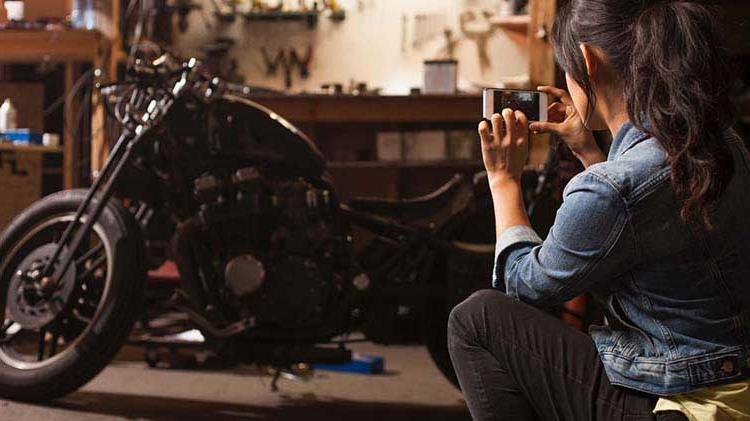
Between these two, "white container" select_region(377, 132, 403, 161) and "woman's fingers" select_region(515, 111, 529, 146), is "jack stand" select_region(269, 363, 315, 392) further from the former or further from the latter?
"white container" select_region(377, 132, 403, 161)

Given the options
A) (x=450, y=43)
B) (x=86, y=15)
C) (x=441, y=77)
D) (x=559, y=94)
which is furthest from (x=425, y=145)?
(x=559, y=94)

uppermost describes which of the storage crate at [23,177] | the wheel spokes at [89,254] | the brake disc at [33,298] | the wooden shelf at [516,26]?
the wooden shelf at [516,26]

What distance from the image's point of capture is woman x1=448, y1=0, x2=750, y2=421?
3.52ft

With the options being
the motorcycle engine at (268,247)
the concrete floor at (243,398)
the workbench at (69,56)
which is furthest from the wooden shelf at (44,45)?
the concrete floor at (243,398)

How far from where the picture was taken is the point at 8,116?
199 centimetres

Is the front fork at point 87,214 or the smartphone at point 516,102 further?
the front fork at point 87,214

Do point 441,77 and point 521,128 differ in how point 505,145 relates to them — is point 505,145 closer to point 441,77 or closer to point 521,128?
point 521,128

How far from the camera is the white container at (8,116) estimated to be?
193 cm

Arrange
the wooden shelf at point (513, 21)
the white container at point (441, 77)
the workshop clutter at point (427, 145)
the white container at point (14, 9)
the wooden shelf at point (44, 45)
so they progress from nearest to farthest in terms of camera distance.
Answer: the white container at point (14, 9) < the wooden shelf at point (44, 45) < the white container at point (441, 77) < the workshop clutter at point (427, 145) < the wooden shelf at point (513, 21)

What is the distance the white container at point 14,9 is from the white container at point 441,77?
9.58ft

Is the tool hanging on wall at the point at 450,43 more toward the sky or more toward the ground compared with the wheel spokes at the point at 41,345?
more toward the sky

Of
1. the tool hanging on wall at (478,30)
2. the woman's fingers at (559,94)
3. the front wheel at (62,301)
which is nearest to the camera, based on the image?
the woman's fingers at (559,94)

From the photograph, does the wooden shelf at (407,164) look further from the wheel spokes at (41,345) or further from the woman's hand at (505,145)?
the woman's hand at (505,145)

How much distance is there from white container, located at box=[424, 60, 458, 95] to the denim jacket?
10.7 ft
